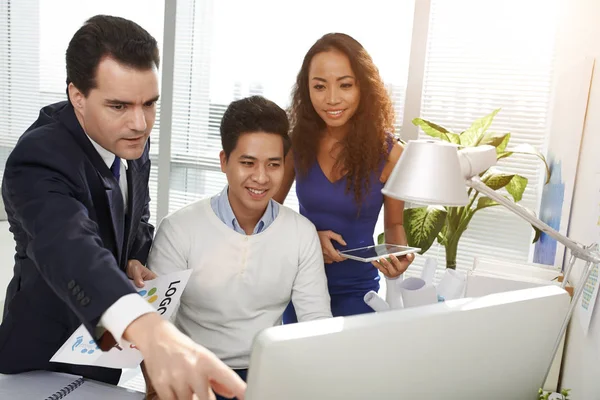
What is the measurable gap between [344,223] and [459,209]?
2.96 feet

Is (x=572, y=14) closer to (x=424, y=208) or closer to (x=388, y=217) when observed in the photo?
(x=424, y=208)

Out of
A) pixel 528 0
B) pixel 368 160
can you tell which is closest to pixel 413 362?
pixel 368 160

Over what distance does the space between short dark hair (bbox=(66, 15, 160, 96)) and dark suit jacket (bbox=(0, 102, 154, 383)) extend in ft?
0.29

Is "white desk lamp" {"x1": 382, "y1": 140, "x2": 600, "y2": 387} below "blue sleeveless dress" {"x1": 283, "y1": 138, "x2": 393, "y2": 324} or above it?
above

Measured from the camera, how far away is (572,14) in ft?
8.75

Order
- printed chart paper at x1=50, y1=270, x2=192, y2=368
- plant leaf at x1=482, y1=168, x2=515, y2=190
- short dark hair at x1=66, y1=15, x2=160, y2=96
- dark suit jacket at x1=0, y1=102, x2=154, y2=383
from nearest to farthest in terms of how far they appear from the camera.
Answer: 1. dark suit jacket at x1=0, y1=102, x2=154, y2=383
2. printed chart paper at x1=50, y1=270, x2=192, y2=368
3. short dark hair at x1=66, y1=15, x2=160, y2=96
4. plant leaf at x1=482, y1=168, x2=515, y2=190

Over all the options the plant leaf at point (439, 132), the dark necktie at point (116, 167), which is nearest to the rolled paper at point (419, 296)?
the dark necktie at point (116, 167)

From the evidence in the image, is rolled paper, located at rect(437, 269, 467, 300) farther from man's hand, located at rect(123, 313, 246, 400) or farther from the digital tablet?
man's hand, located at rect(123, 313, 246, 400)

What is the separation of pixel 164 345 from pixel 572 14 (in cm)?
265

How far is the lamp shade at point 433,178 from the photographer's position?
0.87 m

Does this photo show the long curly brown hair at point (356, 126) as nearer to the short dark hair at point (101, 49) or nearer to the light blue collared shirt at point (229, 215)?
the light blue collared shirt at point (229, 215)

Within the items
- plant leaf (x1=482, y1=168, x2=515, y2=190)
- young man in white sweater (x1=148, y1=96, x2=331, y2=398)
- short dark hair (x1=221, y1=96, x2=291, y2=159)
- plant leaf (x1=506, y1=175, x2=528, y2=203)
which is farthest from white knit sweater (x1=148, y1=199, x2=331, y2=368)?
plant leaf (x1=506, y1=175, x2=528, y2=203)

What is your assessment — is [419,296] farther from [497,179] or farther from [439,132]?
[439,132]

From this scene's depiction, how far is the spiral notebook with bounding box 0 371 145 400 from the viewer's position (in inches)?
46.5
